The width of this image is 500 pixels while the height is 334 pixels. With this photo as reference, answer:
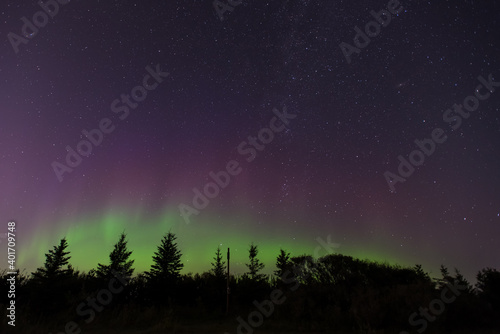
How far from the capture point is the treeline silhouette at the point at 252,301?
11.0 meters

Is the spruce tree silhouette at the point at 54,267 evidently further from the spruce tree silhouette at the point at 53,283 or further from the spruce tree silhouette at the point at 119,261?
the spruce tree silhouette at the point at 119,261

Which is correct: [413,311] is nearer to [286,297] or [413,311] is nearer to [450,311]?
[450,311]

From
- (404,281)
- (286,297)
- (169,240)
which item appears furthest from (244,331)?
(169,240)

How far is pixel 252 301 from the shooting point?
66.7ft

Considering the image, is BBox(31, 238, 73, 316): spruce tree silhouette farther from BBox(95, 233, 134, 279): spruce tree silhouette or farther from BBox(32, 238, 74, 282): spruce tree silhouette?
BBox(95, 233, 134, 279): spruce tree silhouette

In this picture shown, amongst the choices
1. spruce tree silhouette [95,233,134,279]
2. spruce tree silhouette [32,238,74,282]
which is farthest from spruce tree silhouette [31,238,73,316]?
spruce tree silhouette [95,233,134,279]

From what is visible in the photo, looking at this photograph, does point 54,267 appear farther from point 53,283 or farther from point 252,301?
point 252,301

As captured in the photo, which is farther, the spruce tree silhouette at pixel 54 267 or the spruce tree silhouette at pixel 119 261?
the spruce tree silhouette at pixel 119 261

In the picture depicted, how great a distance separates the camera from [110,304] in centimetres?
1728

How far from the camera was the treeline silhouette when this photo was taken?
435 inches

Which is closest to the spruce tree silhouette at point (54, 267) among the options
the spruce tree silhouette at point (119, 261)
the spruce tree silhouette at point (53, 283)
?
the spruce tree silhouette at point (53, 283)

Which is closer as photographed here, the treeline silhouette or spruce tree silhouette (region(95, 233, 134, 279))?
the treeline silhouette

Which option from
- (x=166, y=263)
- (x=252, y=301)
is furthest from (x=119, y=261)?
(x=252, y=301)

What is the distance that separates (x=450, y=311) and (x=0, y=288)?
24.8 meters
